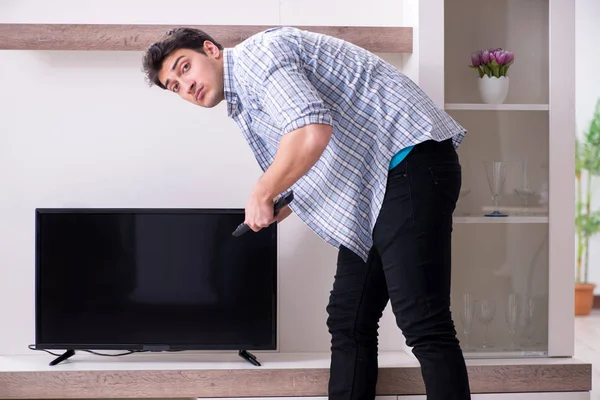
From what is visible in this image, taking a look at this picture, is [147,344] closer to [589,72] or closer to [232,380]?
[232,380]

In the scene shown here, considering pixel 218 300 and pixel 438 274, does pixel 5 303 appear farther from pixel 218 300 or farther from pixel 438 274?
pixel 438 274

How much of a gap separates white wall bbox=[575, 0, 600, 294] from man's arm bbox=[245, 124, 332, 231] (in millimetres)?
4219

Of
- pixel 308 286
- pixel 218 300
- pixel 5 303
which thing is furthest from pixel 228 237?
pixel 5 303

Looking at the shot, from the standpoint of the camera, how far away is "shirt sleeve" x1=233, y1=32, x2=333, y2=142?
1.44 meters

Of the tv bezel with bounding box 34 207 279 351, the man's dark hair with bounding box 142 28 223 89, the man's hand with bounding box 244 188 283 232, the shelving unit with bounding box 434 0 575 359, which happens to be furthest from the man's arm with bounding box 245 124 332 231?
the shelving unit with bounding box 434 0 575 359

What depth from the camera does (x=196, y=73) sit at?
1645mm

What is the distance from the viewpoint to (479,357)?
234 cm

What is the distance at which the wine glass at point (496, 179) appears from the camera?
2.37 m

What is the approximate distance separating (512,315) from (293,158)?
4.10 feet

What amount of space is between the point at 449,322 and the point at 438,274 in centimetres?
11

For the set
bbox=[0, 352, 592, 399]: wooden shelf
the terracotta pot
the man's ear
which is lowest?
the terracotta pot

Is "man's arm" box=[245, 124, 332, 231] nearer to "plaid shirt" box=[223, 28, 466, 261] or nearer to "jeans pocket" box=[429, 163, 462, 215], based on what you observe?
"plaid shirt" box=[223, 28, 466, 261]

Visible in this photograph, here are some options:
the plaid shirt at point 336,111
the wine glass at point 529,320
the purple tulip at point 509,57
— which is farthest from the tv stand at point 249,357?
the purple tulip at point 509,57

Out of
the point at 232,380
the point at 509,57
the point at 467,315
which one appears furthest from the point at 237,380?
the point at 509,57
